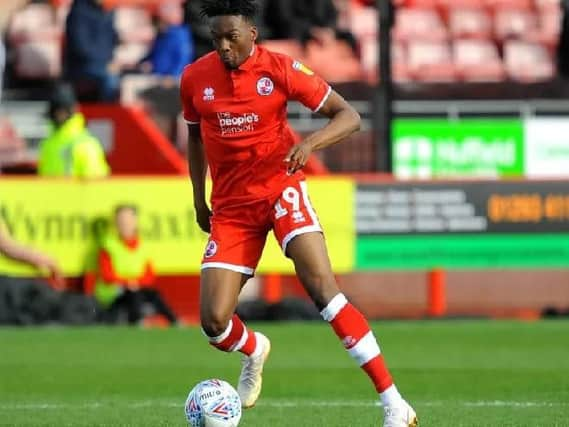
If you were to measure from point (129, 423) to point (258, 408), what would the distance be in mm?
1131

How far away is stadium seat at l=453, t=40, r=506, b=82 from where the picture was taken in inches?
884

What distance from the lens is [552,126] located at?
18531mm

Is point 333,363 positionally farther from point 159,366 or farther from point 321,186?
point 321,186

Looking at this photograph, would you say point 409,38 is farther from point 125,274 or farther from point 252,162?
point 252,162

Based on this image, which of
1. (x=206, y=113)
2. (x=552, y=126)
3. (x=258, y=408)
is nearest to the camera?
(x=206, y=113)

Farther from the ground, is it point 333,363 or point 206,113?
point 206,113

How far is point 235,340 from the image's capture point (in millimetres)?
8883

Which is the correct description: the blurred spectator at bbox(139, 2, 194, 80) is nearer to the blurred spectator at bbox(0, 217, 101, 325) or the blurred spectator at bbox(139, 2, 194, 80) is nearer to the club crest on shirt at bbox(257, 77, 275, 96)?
the blurred spectator at bbox(0, 217, 101, 325)

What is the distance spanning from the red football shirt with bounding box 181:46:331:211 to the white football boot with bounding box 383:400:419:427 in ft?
4.02

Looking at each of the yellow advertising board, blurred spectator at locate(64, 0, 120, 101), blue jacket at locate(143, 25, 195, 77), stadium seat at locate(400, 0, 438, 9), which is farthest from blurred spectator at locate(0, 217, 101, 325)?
stadium seat at locate(400, 0, 438, 9)

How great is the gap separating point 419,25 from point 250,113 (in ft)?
49.4

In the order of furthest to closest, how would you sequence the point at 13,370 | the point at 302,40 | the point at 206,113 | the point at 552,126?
the point at 302,40 < the point at 552,126 < the point at 13,370 < the point at 206,113

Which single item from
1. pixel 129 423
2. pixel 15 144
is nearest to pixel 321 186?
pixel 15 144

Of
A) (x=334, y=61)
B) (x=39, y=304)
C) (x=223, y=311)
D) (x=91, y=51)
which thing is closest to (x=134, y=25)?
(x=91, y=51)
